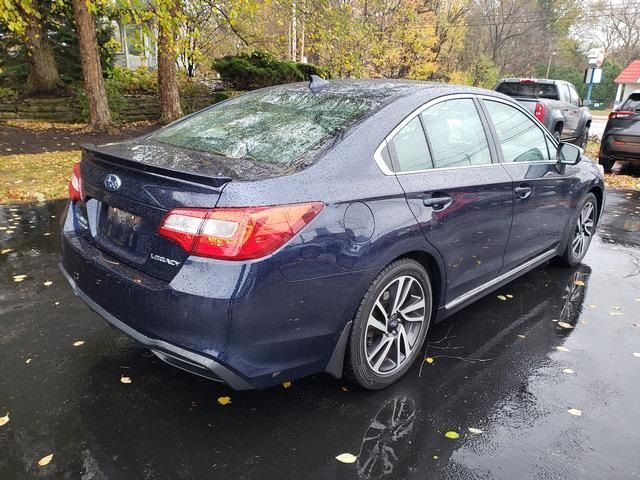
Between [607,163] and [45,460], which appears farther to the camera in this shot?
[607,163]

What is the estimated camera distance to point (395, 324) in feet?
9.60

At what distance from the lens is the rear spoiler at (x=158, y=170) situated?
222 cm

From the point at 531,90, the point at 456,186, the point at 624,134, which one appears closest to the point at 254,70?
the point at 531,90

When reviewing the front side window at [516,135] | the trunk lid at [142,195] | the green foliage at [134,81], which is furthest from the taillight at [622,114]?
the green foliage at [134,81]

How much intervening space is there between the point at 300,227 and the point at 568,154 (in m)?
3.14

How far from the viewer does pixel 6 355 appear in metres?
3.13

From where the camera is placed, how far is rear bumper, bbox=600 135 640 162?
34.7 feet

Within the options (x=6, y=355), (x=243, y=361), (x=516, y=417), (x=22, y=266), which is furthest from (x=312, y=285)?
(x=22, y=266)

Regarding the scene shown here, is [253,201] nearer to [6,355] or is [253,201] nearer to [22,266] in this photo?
[6,355]

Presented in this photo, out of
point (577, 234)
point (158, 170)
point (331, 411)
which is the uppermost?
point (158, 170)

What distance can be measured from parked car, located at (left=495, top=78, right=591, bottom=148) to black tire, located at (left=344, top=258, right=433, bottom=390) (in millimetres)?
9554

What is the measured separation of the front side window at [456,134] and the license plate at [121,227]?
1738 mm

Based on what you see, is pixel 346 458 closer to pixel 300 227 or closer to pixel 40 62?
pixel 300 227

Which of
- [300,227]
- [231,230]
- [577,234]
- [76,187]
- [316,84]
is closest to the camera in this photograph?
[231,230]
